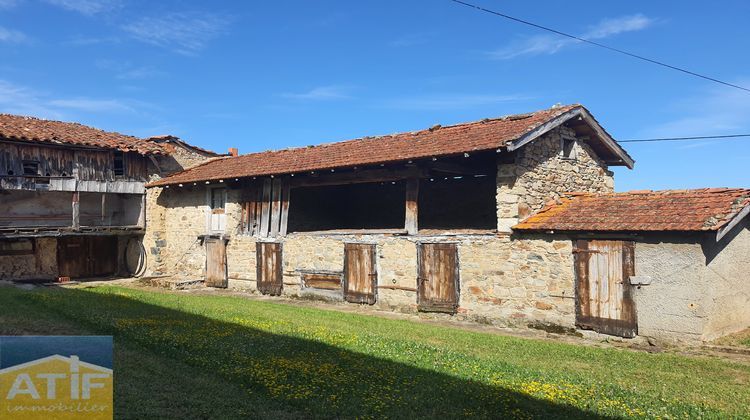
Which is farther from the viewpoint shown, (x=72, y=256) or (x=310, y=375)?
(x=72, y=256)

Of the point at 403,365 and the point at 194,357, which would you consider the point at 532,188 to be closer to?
the point at 403,365

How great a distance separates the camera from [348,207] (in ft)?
67.9

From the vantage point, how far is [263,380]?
627 centimetres

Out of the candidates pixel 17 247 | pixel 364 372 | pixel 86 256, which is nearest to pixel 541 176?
pixel 364 372

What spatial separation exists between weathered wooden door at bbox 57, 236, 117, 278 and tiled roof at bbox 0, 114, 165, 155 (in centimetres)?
447

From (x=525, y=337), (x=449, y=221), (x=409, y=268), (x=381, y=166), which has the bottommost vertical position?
(x=525, y=337)

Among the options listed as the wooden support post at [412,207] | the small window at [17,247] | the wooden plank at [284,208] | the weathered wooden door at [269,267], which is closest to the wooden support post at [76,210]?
the small window at [17,247]

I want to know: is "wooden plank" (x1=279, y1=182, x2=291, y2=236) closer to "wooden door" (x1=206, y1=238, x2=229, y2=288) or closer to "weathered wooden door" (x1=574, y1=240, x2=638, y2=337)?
"wooden door" (x1=206, y1=238, x2=229, y2=288)

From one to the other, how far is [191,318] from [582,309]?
26.7 feet

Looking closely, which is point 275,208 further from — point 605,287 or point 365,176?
point 605,287

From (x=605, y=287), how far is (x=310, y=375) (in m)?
6.94

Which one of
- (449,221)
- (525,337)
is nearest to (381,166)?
(449,221)

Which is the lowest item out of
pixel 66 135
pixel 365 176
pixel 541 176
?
pixel 541 176

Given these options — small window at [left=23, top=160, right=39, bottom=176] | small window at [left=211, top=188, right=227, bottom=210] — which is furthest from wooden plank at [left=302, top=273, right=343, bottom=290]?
small window at [left=23, top=160, right=39, bottom=176]
